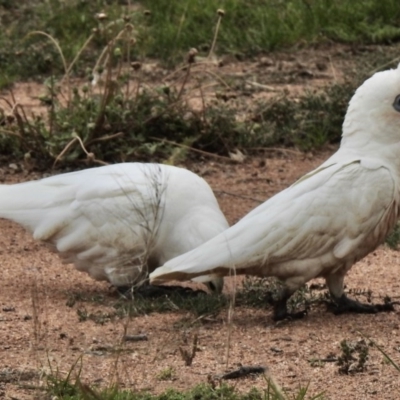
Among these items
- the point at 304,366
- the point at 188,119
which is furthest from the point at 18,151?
the point at 304,366

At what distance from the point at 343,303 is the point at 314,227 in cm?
46

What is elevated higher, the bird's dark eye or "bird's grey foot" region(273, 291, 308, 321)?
the bird's dark eye

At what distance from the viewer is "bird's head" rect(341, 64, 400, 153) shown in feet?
18.1

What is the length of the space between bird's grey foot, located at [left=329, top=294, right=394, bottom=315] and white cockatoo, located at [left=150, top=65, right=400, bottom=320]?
0.18m

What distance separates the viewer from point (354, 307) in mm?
5664

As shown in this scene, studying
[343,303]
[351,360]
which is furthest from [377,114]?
[351,360]

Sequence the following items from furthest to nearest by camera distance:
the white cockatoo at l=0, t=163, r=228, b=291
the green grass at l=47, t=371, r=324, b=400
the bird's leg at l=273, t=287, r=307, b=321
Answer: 1. the white cockatoo at l=0, t=163, r=228, b=291
2. the bird's leg at l=273, t=287, r=307, b=321
3. the green grass at l=47, t=371, r=324, b=400

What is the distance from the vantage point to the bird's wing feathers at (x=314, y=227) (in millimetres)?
5430

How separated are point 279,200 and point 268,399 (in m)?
1.66

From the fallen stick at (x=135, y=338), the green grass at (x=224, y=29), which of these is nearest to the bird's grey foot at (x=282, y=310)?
the fallen stick at (x=135, y=338)

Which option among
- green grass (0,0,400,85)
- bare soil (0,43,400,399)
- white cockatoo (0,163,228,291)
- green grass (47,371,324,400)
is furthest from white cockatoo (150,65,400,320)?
green grass (0,0,400,85)

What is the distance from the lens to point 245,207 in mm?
7711

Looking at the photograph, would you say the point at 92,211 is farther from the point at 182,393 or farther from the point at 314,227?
the point at 182,393

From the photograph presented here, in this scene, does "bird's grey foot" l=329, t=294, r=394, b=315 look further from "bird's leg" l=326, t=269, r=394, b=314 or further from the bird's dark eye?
the bird's dark eye
